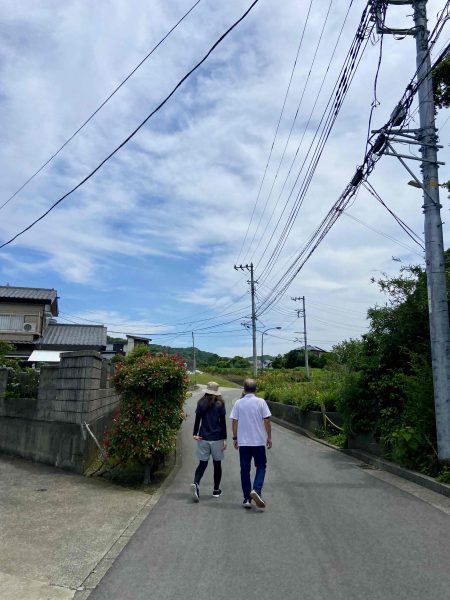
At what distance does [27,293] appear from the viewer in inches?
1406

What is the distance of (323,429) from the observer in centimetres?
1666

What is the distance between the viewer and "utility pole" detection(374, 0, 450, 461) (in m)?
8.88

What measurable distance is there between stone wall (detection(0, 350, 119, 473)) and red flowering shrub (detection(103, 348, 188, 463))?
2.94 ft

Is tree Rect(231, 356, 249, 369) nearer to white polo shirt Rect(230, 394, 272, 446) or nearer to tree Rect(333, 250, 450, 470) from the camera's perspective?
tree Rect(333, 250, 450, 470)

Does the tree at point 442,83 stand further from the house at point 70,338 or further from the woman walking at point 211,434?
the house at point 70,338

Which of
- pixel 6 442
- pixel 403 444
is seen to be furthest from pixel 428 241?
pixel 6 442

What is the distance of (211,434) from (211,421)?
0.18 metres

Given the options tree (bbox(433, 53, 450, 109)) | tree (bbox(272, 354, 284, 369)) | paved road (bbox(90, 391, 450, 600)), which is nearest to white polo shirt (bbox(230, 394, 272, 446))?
paved road (bbox(90, 391, 450, 600))

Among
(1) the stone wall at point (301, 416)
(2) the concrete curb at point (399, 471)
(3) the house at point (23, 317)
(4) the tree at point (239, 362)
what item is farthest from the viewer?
(4) the tree at point (239, 362)

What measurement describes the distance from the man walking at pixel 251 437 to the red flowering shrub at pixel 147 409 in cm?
153

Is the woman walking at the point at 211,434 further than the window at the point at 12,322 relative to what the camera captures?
No

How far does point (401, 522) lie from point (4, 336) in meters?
32.2

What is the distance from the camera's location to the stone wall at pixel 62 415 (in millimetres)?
9242

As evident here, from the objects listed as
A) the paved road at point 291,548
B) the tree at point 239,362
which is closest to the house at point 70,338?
the paved road at point 291,548
